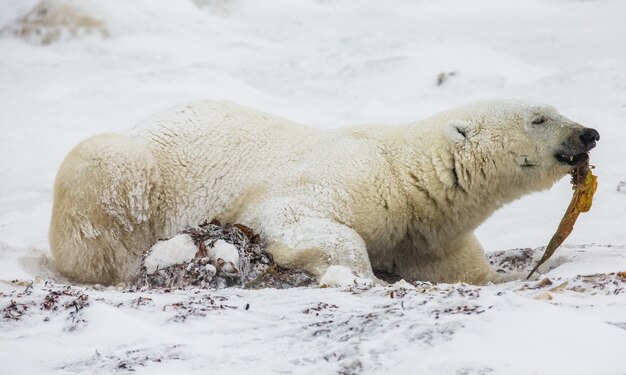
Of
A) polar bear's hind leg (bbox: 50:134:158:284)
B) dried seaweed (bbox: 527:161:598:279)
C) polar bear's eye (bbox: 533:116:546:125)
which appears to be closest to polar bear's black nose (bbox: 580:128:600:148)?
dried seaweed (bbox: 527:161:598:279)

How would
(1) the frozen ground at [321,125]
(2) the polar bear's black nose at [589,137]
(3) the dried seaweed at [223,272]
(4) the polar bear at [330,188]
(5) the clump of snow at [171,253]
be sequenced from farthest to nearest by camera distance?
(4) the polar bear at [330,188], (2) the polar bear's black nose at [589,137], (5) the clump of snow at [171,253], (3) the dried seaweed at [223,272], (1) the frozen ground at [321,125]

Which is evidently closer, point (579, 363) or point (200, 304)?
point (579, 363)

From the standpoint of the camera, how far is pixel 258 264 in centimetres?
498

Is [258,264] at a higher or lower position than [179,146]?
lower

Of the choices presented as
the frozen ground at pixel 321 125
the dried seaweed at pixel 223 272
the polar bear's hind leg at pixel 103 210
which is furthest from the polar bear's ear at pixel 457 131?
the polar bear's hind leg at pixel 103 210

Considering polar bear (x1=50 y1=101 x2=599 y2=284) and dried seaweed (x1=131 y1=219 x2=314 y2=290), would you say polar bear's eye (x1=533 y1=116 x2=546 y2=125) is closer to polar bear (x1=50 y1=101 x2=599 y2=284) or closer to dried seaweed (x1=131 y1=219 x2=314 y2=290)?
polar bear (x1=50 y1=101 x2=599 y2=284)

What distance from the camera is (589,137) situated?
5.16m

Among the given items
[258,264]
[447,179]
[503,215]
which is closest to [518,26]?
[503,215]

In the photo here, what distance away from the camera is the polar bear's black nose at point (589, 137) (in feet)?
16.8

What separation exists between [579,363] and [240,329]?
133 cm

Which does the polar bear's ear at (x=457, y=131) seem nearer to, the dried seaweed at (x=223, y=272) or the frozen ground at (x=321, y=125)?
the frozen ground at (x=321, y=125)

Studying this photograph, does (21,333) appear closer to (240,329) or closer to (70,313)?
(70,313)

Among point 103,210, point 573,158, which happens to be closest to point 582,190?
point 573,158

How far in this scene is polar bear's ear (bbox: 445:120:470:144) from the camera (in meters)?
5.53
